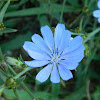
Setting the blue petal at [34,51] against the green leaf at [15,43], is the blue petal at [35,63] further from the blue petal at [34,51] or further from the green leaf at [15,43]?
the green leaf at [15,43]

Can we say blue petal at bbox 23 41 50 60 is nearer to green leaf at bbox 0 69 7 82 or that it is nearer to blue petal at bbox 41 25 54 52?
blue petal at bbox 41 25 54 52

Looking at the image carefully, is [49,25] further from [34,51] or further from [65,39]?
[34,51]

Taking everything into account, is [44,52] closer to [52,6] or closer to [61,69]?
[61,69]

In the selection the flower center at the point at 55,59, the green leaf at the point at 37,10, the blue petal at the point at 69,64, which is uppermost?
the green leaf at the point at 37,10

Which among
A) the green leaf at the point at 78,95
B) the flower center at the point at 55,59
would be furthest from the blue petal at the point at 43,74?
the green leaf at the point at 78,95

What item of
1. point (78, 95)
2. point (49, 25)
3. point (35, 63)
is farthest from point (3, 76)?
point (78, 95)

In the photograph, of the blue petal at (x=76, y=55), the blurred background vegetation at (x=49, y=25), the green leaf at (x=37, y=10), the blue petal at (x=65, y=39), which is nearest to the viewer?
the blue petal at (x=76, y=55)

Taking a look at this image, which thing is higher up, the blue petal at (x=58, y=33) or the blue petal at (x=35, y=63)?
the blue petal at (x=58, y=33)
